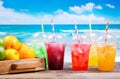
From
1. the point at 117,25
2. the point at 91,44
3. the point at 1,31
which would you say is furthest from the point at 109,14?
the point at 91,44

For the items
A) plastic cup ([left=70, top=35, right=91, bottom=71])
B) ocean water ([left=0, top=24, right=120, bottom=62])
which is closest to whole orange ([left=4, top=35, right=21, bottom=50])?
plastic cup ([left=70, top=35, right=91, bottom=71])

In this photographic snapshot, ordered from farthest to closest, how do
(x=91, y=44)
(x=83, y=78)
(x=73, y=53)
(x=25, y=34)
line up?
(x=25, y=34), (x=91, y=44), (x=73, y=53), (x=83, y=78)

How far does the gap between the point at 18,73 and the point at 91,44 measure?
1.59 feet

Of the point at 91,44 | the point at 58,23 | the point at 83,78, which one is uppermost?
the point at 58,23

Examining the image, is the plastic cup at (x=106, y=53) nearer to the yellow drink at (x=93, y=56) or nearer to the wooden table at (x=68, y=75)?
the wooden table at (x=68, y=75)

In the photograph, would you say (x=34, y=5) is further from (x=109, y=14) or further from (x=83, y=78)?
(x=83, y=78)

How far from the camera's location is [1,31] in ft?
17.9

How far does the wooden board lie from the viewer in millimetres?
1711

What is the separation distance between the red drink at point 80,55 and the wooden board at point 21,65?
0.18 m

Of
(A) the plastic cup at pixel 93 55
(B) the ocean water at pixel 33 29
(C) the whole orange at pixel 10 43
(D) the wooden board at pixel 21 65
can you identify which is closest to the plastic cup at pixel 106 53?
(A) the plastic cup at pixel 93 55

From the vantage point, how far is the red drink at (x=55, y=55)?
6.21 ft

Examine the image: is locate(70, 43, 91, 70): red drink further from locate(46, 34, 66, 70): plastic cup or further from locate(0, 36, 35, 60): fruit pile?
locate(0, 36, 35, 60): fruit pile

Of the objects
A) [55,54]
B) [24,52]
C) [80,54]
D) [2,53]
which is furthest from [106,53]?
[2,53]

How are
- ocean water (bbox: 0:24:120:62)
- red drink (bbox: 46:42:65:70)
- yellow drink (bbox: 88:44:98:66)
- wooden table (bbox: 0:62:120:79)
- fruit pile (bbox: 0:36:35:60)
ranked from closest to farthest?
1. wooden table (bbox: 0:62:120:79)
2. fruit pile (bbox: 0:36:35:60)
3. red drink (bbox: 46:42:65:70)
4. yellow drink (bbox: 88:44:98:66)
5. ocean water (bbox: 0:24:120:62)
